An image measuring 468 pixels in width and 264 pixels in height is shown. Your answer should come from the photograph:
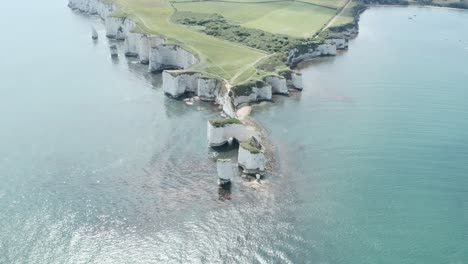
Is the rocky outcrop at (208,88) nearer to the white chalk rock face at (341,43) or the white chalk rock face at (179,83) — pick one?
the white chalk rock face at (179,83)

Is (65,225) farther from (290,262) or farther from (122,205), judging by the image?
(290,262)

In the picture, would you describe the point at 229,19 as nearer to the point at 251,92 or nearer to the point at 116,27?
the point at 116,27

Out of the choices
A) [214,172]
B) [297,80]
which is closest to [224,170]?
[214,172]

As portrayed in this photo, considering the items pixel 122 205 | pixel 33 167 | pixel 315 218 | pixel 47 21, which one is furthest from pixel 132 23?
pixel 315 218

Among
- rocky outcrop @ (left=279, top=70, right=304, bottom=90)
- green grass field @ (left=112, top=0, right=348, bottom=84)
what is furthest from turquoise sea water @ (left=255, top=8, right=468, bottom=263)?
green grass field @ (left=112, top=0, right=348, bottom=84)

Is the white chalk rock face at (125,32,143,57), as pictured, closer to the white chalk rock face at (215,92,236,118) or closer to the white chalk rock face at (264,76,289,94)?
the white chalk rock face at (215,92,236,118)

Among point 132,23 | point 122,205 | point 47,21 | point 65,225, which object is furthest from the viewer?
point 47,21
